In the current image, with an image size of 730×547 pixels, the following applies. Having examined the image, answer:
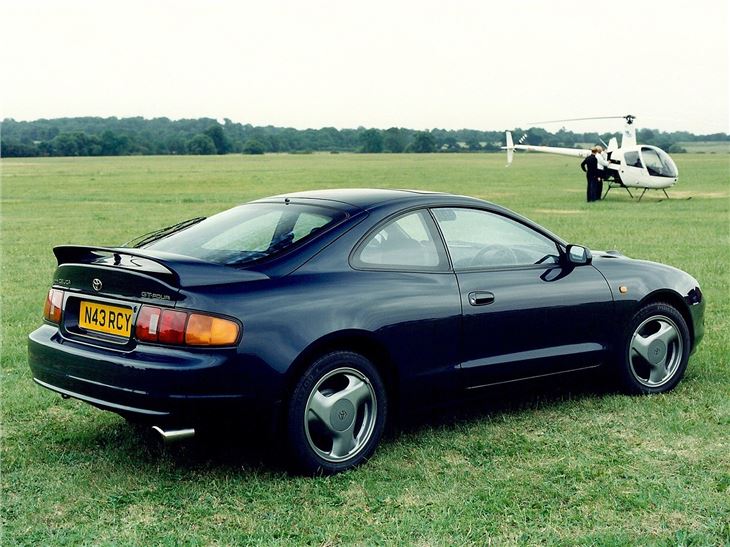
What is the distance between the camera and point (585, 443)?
225 inches

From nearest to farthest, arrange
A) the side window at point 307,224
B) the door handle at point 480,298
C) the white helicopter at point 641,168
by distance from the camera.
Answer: the side window at point 307,224
the door handle at point 480,298
the white helicopter at point 641,168

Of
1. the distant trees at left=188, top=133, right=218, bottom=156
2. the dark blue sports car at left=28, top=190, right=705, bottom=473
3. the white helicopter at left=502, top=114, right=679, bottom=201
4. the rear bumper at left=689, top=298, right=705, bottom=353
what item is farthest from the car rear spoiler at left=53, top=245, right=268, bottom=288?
the distant trees at left=188, top=133, right=218, bottom=156

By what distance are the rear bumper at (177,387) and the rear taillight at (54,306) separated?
1.84 ft

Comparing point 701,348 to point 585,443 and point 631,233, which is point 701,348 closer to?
point 585,443

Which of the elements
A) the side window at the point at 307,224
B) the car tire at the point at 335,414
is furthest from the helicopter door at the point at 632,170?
the car tire at the point at 335,414

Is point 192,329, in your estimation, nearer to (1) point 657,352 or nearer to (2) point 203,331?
(2) point 203,331

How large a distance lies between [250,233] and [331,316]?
91cm

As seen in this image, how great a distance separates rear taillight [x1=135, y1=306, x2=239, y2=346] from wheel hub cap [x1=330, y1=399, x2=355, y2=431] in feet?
2.26

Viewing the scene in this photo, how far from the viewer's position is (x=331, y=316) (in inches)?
199

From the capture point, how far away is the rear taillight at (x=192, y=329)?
15.5 feet

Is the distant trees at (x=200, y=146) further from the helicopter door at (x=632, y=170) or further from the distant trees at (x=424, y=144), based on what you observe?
the helicopter door at (x=632, y=170)

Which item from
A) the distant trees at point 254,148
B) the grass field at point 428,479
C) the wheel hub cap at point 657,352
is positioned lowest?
the distant trees at point 254,148

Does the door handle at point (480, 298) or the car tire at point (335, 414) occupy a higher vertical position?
the door handle at point (480, 298)

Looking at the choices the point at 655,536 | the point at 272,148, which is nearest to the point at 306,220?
the point at 655,536
